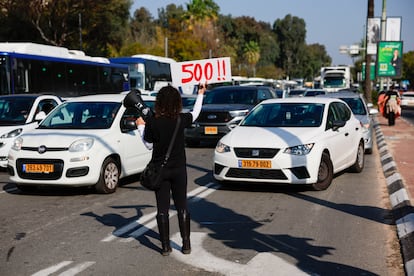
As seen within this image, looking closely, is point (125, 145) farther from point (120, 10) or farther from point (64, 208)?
point (120, 10)

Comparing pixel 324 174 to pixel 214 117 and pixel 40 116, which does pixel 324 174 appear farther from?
pixel 214 117

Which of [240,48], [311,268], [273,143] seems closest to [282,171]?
[273,143]

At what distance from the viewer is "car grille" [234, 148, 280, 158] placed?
9070 mm

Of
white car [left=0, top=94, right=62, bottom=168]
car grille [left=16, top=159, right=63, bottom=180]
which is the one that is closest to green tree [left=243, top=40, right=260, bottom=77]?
white car [left=0, top=94, right=62, bottom=168]

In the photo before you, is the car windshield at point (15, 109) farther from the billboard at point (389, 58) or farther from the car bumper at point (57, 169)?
the billboard at point (389, 58)

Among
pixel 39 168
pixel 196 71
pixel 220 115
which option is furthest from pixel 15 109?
pixel 196 71

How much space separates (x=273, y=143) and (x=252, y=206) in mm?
1279

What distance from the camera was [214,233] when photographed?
6.75m

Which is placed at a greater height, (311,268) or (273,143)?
(273,143)

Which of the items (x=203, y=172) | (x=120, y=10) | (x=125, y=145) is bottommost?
(x=203, y=172)

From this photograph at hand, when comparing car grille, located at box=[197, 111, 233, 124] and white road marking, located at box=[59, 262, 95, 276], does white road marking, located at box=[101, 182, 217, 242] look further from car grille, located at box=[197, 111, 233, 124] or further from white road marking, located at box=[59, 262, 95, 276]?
car grille, located at box=[197, 111, 233, 124]

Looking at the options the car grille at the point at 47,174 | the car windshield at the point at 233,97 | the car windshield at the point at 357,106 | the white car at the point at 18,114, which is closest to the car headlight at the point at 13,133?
the white car at the point at 18,114

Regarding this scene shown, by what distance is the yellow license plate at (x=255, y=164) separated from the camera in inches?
355

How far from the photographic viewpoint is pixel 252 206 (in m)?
8.34
